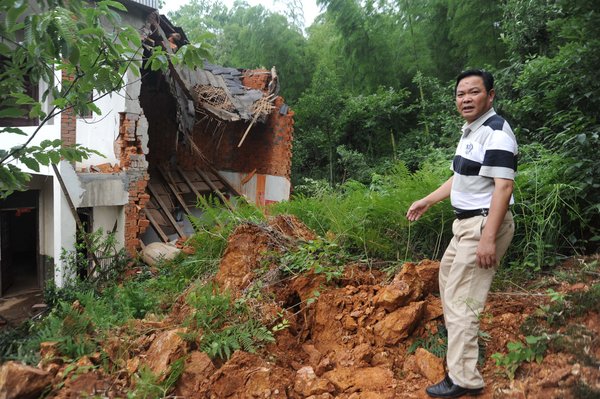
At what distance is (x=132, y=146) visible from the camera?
747 cm

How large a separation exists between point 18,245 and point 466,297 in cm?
1108

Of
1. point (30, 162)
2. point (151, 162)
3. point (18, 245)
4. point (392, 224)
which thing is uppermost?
point (151, 162)

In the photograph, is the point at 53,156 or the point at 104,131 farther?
the point at 104,131

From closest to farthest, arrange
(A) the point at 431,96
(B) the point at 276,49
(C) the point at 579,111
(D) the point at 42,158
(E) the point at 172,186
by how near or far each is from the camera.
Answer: (D) the point at 42,158, (C) the point at 579,111, (E) the point at 172,186, (A) the point at 431,96, (B) the point at 276,49

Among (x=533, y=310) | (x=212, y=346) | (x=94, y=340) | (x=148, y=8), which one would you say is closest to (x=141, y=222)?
(x=148, y=8)

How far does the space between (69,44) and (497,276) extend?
3.08 m

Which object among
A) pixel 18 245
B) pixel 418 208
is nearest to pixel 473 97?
pixel 418 208

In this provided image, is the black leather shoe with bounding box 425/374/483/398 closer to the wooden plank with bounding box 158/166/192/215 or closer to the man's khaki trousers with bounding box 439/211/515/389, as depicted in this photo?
the man's khaki trousers with bounding box 439/211/515/389

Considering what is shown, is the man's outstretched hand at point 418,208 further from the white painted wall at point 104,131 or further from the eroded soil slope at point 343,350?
the white painted wall at point 104,131

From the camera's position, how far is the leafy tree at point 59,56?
1.89 m

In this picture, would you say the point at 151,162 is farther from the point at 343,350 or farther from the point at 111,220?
the point at 343,350

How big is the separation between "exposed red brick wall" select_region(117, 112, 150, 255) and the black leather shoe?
20.8ft

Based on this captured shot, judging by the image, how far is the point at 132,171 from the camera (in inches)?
292

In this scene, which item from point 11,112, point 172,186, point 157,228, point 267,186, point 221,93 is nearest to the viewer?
point 11,112
